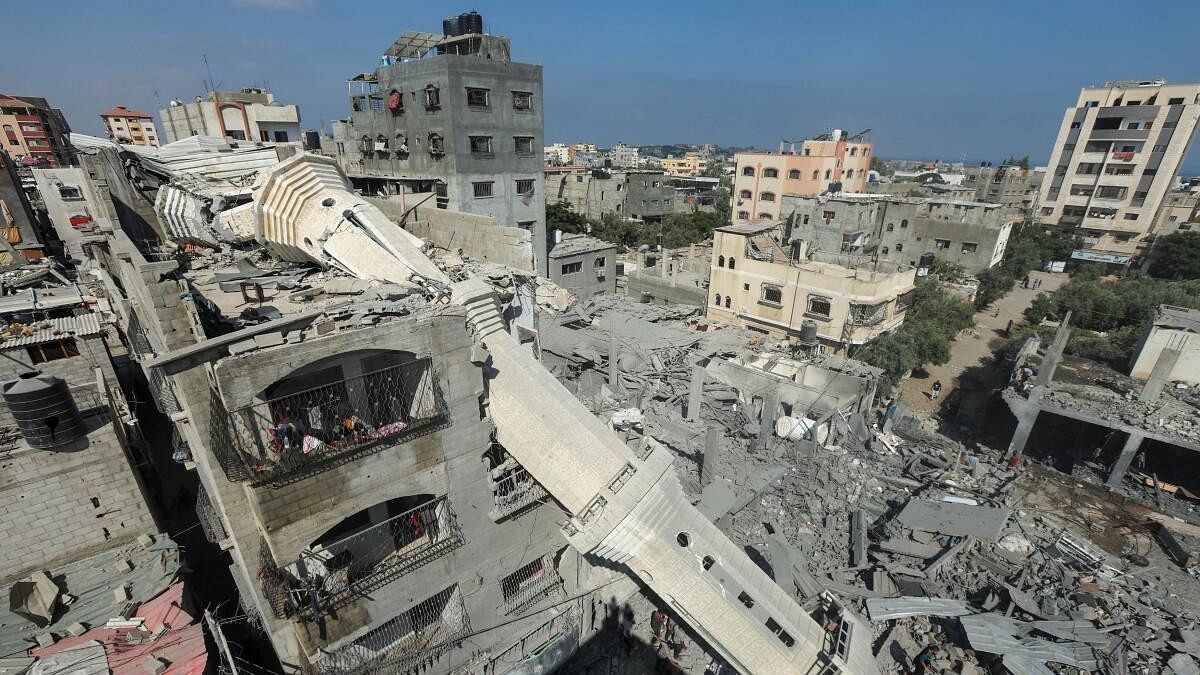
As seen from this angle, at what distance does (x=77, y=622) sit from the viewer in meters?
10.7

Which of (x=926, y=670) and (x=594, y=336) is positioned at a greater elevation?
(x=594, y=336)

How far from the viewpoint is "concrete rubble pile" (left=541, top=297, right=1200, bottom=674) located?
41.1ft

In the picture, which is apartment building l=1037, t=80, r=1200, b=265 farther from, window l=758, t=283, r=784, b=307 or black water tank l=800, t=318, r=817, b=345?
black water tank l=800, t=318, r=817, b=345

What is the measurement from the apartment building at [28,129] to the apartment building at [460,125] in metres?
49.8

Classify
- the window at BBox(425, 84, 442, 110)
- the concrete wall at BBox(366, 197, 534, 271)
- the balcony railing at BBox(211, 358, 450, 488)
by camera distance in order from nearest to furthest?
the balcony railing at BBox(211, 358, 450, 488) < the concrete wall at BBox(366, 197, 534, 271) < the window at BBox(425, 84, 442, 110)

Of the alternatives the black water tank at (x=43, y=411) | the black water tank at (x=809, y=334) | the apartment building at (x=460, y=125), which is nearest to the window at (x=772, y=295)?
the black water tank at (x=809, y=334)

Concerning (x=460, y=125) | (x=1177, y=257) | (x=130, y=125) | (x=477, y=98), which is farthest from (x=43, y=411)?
(x=130, y=125)

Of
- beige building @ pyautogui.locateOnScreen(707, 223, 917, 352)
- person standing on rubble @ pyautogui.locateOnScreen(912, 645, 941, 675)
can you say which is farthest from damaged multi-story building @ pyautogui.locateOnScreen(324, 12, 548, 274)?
person standing on rubble @ pyautogui.locateOnScreen(912, 645, 941, 675)

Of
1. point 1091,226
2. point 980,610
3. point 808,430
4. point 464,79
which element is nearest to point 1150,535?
point 980,610

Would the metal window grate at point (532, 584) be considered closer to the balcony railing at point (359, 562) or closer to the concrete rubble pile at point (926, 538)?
the balcony railing at point (359, 562)

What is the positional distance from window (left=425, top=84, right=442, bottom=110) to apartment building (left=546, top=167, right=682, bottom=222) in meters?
38.2

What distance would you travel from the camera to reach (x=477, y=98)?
28.9 m

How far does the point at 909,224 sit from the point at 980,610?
44860 mm

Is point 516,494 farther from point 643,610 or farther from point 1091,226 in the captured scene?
point 1091,226
